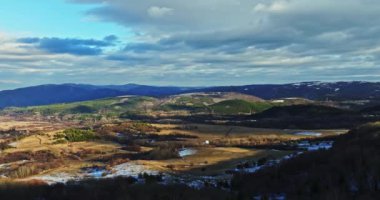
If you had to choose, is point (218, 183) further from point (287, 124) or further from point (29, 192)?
point (287, 124)

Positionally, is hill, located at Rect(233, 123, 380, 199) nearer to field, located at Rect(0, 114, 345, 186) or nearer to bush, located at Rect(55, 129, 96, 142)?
field, located at Rect(0, 114, 345, 186)

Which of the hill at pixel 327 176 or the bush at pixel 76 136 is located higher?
the hill at pixel 327 176

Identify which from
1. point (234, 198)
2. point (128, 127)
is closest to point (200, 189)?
point (234, 198)

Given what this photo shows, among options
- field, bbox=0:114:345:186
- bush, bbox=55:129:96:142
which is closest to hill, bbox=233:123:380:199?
field, bbox=0:114:345:186

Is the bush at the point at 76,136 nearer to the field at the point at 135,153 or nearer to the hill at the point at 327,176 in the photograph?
the field at the point at 135,153

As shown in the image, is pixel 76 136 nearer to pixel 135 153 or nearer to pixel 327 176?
pixel 135 153

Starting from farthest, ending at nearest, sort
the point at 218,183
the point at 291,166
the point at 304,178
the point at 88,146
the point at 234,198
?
1. the point at 88,146
2. the point at 291,166
3. the point at 218,183
4. the point at 304,178
5. the point at 234,198

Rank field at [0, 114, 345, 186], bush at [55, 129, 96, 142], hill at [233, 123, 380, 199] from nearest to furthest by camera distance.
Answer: hill at [233, 123, 380, 199]
field at [0, 114, 345, 186]
bush at [55, 129, 96, 142]

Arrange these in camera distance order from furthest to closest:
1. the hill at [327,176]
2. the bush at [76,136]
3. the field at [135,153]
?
the bush at [76,136] < the field at [135,153] < the hill at [327,176]

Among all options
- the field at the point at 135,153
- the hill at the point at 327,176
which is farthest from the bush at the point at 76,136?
the hill at the point at 327,176

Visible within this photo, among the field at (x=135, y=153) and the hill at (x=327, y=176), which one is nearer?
the hill at (x=327, y=176)

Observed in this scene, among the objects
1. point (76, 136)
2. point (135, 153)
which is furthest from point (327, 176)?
point (76, 136)
